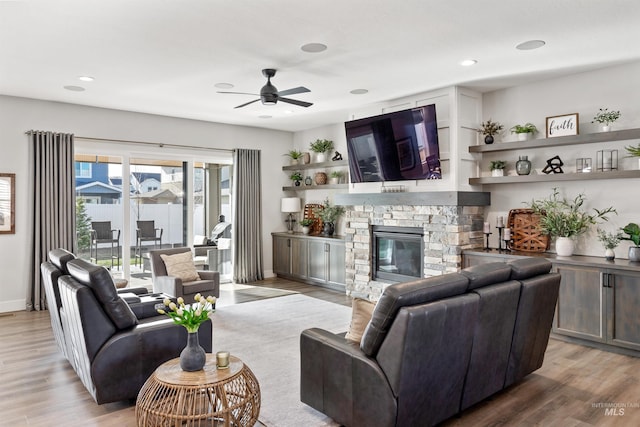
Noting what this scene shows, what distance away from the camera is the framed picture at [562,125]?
194 inches

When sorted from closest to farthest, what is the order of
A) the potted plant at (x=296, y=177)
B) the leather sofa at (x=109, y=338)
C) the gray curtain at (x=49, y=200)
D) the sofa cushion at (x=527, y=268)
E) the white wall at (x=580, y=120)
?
the leather sofa at (x=109, y=338), the sofa cushion at (x=527, y=268), the white wall at (x=580, y=120), the gray curtain at (x=49, y=200), the potted plant at (x=296, y=177)

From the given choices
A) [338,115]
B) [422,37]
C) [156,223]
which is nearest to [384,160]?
[338,115]

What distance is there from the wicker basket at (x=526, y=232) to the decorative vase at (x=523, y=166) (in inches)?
19.0

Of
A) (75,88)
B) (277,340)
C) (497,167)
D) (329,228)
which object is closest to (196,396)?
(277,340)

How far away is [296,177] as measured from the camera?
8633mm

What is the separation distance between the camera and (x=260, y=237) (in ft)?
27.6

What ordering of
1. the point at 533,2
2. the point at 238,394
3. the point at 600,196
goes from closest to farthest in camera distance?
the point at 238,394 < the point at 533,2 < the point at 600,196

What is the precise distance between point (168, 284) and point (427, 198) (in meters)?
3.51

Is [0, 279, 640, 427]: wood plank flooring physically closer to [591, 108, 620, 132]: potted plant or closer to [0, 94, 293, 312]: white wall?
[0, 94, 293, 312]: white wall

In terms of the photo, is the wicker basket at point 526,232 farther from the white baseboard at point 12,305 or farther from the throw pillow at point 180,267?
the white baseboard at point 12,305

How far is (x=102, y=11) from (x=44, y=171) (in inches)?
143

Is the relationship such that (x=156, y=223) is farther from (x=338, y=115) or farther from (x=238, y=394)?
(x=238, y=394)

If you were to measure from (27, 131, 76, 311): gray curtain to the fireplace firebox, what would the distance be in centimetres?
444

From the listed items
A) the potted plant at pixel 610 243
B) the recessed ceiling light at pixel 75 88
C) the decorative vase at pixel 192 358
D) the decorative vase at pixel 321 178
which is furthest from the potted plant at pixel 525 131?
the recessed ceiling light at pixel 75 88
